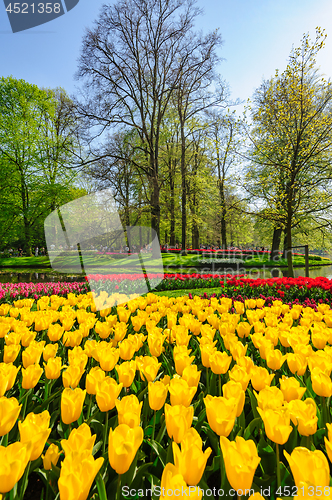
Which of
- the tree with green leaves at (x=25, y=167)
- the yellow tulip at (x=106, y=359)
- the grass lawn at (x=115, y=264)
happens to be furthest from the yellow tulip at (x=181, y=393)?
the tree with green leaves at (x=25, y=167)

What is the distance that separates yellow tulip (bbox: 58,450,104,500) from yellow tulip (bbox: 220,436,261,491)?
0.35m

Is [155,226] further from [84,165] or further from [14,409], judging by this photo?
[14,409]

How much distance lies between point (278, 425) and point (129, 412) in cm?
52

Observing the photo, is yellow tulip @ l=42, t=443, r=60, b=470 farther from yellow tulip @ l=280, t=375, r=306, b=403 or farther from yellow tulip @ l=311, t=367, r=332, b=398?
yellow tulip @ l=311, t=367, r=332, b=398

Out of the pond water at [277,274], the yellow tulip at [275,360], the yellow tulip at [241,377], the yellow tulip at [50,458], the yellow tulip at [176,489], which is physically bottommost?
the pond water at [277,274]

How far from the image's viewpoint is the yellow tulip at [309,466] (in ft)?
2.23

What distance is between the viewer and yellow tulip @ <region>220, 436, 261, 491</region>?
2.37 ft

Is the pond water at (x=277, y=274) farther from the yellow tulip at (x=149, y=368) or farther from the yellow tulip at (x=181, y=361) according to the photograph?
the yellow tulip at (x=149, y=368)

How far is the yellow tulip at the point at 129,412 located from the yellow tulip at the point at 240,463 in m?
0.33

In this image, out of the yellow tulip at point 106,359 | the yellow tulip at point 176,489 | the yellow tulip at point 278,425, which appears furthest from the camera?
the yellow tulip at point 106,359

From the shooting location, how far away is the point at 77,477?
69 cm

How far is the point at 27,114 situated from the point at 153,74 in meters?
11.3

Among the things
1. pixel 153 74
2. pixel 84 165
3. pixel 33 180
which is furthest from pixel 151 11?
pixel 33 180

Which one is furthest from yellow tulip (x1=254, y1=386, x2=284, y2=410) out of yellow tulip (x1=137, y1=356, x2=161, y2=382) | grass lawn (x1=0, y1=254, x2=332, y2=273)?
grass lawn (x1=0, y1=254, x2=332, y2=273)
